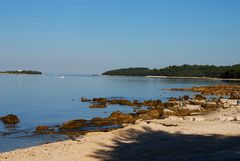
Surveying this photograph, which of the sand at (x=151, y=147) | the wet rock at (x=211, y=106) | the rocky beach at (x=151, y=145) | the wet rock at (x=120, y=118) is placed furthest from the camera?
the wet rock at (x=211, y=106)

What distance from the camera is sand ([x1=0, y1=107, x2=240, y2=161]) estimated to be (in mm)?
Result: 14312

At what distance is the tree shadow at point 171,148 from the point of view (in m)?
13.7

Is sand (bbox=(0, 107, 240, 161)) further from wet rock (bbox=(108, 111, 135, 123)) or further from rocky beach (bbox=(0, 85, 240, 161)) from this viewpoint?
wet rock (bbox=(108, 111, 135, 123))

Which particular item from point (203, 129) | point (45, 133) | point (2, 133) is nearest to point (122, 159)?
point (203, 129)

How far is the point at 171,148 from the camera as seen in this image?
15.6m

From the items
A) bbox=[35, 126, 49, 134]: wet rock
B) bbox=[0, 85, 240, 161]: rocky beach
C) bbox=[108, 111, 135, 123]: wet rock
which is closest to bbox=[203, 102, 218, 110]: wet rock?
bbox=[108, 111, 135, 123]: wet rock

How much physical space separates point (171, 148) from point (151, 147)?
87cm

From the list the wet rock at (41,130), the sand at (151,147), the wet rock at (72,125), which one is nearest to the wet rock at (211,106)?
the wet rock at (72,125)

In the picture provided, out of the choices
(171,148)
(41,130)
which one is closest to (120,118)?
(41,130)

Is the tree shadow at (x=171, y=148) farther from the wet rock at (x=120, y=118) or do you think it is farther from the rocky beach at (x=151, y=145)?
the wet rock at (x=120, y=118)

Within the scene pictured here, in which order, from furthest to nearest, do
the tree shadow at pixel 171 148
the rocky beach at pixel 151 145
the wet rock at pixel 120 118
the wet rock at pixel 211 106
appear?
the wet rock at pixel 211 106
the wet rock at pixel 120 118
the rocky beach at pixel 151 145
the tree shadow at pixel 171 148

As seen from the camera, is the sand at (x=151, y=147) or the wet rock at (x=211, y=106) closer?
the sand at (x=151, y=147)

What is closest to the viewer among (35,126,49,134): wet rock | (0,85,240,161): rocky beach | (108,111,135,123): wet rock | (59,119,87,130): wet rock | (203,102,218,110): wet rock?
(0,85,240,161): rocky beach

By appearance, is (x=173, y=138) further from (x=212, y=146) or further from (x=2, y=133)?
(x=2, y=133)
